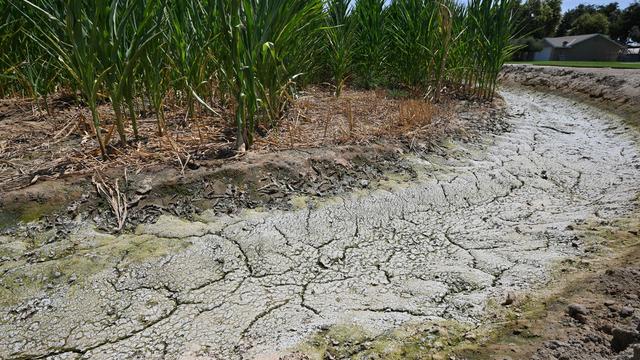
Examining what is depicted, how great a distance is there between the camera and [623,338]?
1040 mm

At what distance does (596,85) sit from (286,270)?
6.74 meters

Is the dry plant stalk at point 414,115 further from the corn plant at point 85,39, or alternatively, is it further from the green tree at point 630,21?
the green tree at point 630,21

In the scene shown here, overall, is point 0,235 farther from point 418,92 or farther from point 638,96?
point 638,96

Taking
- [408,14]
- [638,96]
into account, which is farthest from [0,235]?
[638,96]

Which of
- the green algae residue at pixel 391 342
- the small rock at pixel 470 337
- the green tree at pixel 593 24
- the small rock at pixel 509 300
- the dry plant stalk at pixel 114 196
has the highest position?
the green tree at pixel 593 24

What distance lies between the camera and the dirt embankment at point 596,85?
508 centimetres

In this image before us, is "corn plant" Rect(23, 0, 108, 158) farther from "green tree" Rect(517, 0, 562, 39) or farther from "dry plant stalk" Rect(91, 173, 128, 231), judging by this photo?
"green tree" Rect(517, 0, 562, 39)

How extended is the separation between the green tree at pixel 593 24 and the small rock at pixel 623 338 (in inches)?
1737

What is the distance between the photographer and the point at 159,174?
6.89ft

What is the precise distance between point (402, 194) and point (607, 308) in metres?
1.26

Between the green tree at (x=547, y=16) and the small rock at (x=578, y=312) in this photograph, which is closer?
the small rock at (x=578, y=312)

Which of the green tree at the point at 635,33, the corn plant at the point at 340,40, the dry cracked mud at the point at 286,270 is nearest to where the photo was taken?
the dry cracked mud at the point at 286,270

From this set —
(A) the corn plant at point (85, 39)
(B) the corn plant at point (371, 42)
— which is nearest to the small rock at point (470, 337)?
(A) the corn plant at point (85, 39)

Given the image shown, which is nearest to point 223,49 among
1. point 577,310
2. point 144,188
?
point 144,188
